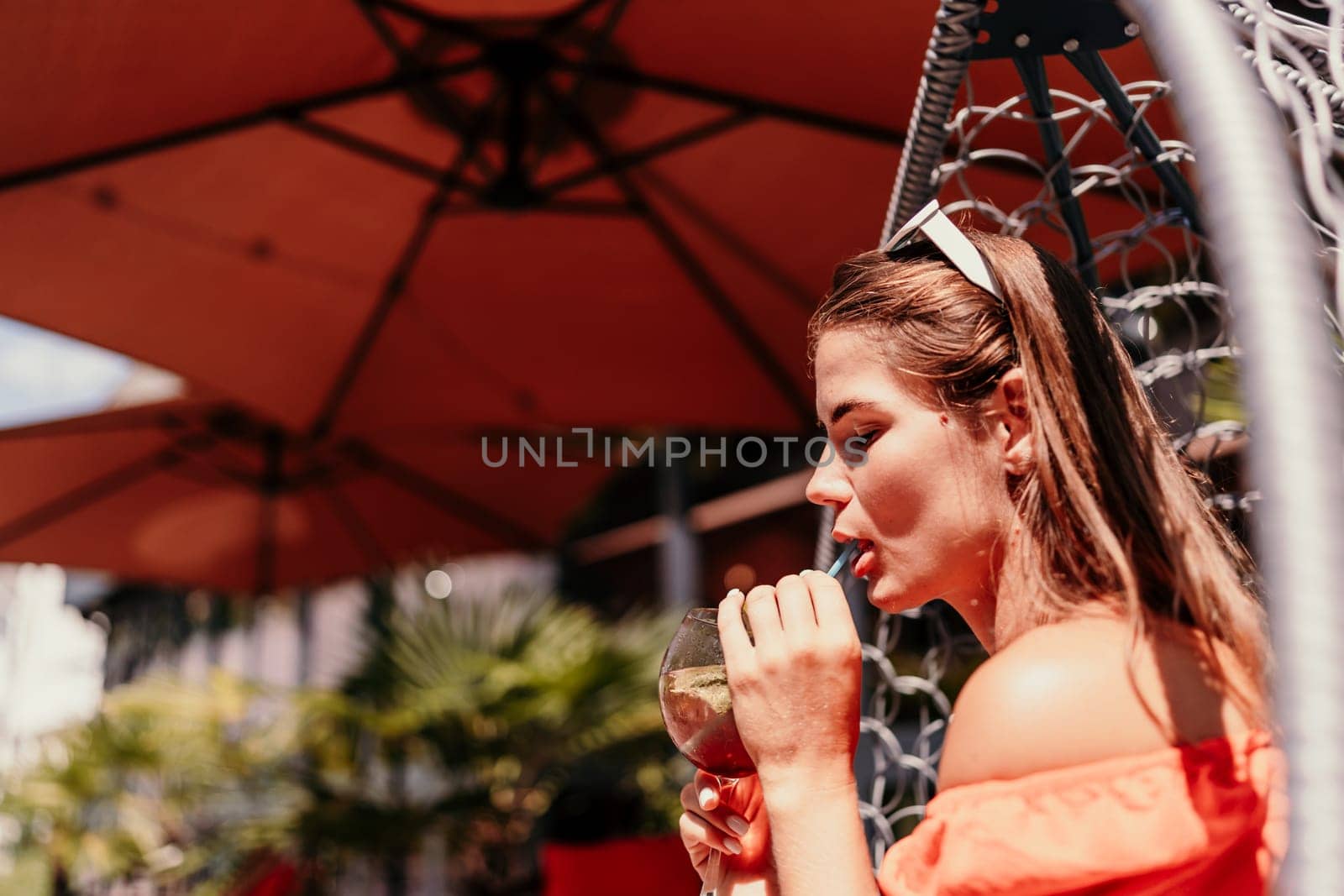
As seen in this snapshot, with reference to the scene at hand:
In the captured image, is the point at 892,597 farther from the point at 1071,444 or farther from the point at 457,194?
the point at 457,194

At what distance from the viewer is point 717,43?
2729 millimetres

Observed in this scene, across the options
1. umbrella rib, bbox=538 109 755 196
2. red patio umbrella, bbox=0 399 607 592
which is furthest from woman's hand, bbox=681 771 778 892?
red patio umbrella, bbox=0 399 607 592

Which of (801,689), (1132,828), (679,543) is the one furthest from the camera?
(679,543)

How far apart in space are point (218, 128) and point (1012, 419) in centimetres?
244

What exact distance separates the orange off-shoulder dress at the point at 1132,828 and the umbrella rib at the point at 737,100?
2.25 meters

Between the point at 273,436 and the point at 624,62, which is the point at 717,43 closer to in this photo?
the point at 624,62

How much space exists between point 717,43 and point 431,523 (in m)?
3.39

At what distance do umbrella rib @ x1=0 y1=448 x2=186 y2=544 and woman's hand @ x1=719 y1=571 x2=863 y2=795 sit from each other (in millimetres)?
4650

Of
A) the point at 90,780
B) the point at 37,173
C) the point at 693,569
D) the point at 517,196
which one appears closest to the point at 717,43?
the point at 517,196

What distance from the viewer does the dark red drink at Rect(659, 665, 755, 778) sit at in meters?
1.06

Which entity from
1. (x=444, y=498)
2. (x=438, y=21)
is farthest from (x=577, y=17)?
(x=444, y=498)

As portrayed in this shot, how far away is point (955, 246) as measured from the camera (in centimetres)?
110

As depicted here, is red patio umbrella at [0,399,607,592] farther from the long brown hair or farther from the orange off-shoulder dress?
the orange off-shoulder dress

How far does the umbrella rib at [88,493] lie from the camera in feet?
16.3
